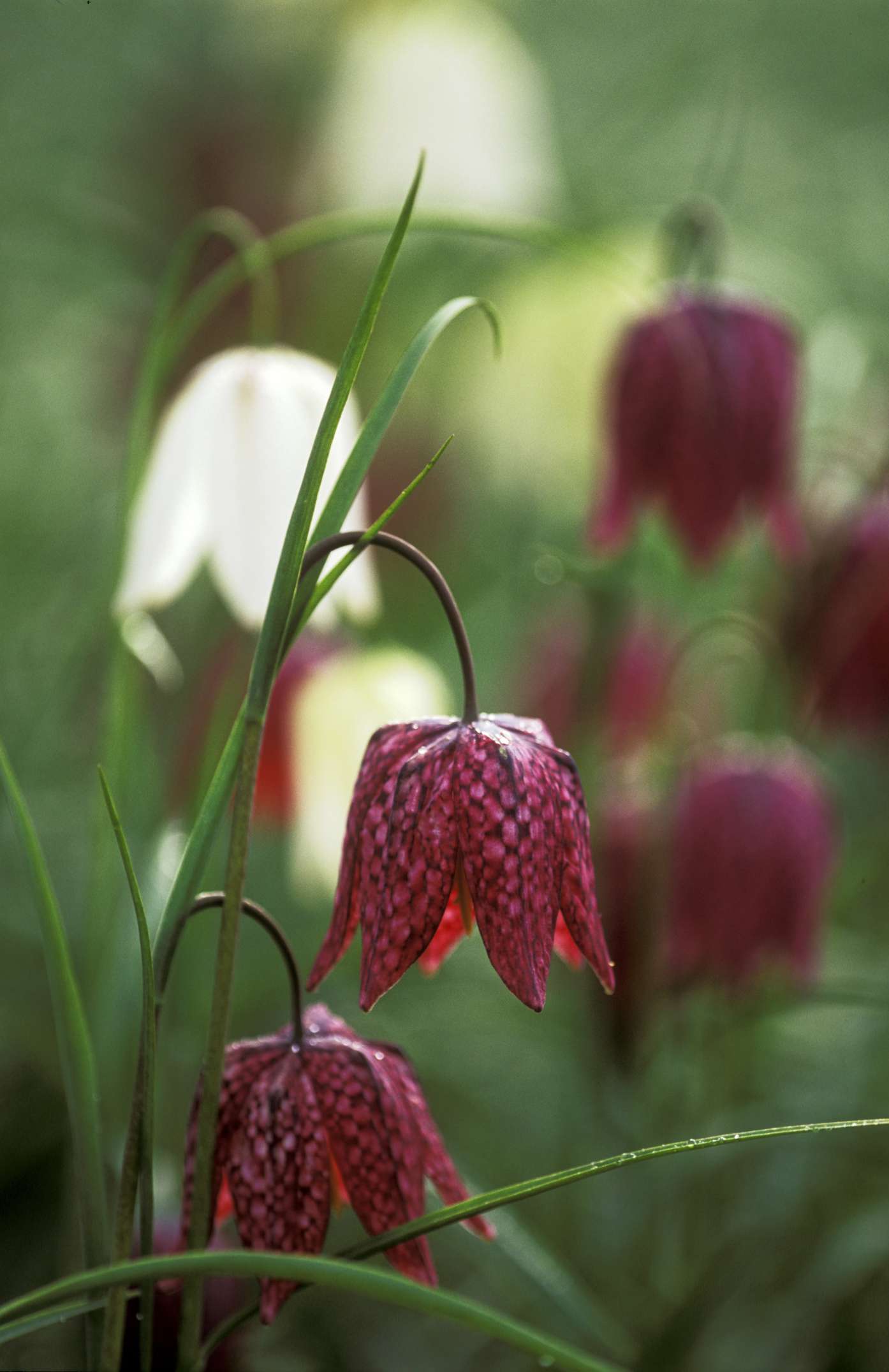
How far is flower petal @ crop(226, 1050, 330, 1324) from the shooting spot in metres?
→ 0.65

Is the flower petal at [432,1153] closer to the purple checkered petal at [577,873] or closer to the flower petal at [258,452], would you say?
the purple checkered petal at [577,873]

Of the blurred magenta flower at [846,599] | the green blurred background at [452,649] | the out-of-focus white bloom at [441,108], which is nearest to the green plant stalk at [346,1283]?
the green blurred background at [452,649]

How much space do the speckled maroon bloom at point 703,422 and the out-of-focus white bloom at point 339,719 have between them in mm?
203

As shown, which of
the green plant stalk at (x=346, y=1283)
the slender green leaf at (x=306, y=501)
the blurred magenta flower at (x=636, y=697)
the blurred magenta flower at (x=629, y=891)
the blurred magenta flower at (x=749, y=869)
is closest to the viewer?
the green plant stalk at (x=346, y=1283)

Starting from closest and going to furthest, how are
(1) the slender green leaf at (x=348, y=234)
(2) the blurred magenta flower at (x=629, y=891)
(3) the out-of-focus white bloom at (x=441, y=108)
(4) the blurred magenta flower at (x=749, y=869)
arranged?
(1) the slender green leaf at (x=348, y=234), (4) the blurred magenta flower at (x=749, y=869), (2) the blurred magenta flower at (x=629, y=891), (3) the out-of-focus white bloom at (x=441, y=108)

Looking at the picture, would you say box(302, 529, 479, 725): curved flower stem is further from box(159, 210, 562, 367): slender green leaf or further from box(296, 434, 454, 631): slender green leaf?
box(159, 210, 562, 367): slender green leaf

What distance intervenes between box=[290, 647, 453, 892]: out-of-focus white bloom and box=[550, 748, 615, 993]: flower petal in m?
0.51

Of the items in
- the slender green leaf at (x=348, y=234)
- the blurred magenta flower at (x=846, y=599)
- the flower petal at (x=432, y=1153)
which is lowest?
the flower petal at (x=432, y=1153)

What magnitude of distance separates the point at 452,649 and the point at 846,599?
988 mm

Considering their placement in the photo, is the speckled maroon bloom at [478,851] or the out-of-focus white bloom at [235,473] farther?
the out-of-focus white bloom at [235,473]

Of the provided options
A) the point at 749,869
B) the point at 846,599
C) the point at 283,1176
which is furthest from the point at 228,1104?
the point at 846,599

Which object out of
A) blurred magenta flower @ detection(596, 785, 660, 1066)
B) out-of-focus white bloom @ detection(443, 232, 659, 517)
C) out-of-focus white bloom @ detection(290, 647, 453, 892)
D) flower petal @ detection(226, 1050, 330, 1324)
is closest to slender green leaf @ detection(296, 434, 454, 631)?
flower petal @ detection(226, 1050, 330, 1324)

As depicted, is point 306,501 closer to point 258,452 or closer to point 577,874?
point 577,874

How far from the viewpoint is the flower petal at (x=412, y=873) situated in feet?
2.01
